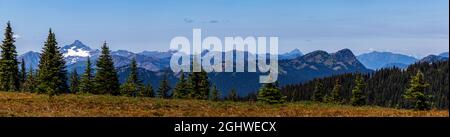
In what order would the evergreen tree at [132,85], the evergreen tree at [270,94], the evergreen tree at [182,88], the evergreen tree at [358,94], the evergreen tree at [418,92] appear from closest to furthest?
the evergreen tree at [270,94]
the evergreen tree at [418,92]
the evergreen tree at [358,94]
the evergreen tree at [132,85]
the evergreen tree at [182,88]

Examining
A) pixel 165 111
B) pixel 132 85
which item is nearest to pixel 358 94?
pixel 132 85

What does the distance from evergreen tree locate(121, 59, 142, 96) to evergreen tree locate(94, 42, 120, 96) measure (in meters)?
10.1

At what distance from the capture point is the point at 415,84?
65.9m

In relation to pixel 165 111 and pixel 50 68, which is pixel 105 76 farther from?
pixel 165 111

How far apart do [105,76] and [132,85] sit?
497 inches

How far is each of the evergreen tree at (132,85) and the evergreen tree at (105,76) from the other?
1006 cm

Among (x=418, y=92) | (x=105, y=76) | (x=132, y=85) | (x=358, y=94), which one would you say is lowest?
(x=358, y=94)

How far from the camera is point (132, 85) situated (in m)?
96.9

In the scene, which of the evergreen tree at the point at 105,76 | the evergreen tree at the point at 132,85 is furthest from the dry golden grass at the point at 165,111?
the evergreen tree at the point at 132,85

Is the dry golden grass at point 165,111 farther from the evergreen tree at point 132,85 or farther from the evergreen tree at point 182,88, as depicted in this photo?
the evergreen tree at point 182,88

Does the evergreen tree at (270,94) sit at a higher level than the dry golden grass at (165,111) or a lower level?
lower

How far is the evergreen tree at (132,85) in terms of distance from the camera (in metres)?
96.6

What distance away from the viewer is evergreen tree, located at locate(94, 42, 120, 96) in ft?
271
